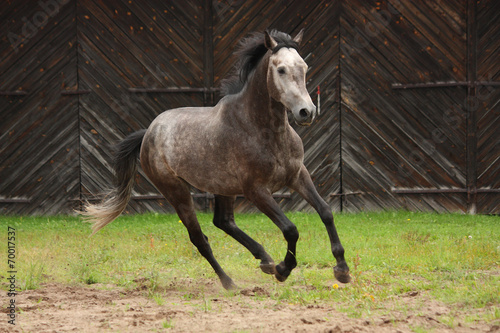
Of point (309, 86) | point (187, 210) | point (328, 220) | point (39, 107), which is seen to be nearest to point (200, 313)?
point (328, 220)

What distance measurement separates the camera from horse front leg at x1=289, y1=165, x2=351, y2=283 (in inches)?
212

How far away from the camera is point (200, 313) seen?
5.18 meters

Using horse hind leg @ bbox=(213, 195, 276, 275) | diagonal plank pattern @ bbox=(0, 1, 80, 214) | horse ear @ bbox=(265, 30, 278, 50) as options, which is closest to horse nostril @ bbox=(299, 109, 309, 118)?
horse ear @ bbox=(265, 30, 278, 50)

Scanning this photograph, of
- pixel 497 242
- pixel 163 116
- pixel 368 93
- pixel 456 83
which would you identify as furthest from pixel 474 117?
pixel 163 116

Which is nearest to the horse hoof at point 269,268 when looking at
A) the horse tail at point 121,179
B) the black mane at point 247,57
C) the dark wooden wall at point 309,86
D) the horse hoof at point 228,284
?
the horse hoof at point 228,284

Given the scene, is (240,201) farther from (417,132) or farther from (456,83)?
(456,83)

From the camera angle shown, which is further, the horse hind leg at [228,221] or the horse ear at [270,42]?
the horse hind leg at [228,221]

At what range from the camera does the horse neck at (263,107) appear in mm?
5598

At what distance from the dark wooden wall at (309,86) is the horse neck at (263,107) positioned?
5.83 meters

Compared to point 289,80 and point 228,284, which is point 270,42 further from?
point 228,284

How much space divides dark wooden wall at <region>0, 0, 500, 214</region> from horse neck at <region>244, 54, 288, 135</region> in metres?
5.83

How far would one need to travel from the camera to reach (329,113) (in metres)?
11.5

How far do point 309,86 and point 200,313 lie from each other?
23.0ft

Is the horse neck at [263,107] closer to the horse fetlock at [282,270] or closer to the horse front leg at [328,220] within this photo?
the horse front leg at [328,220]
